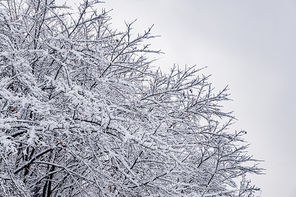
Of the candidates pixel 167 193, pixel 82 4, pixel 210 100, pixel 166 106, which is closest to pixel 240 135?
pixel 210 100

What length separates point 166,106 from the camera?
4.35 meters

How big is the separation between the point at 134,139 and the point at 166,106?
196 centimetres

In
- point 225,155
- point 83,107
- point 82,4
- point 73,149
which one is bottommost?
point 73,149

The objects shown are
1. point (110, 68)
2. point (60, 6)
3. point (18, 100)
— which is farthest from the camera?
point (110, 68)

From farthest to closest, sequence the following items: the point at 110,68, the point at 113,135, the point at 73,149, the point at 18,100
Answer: the point at 110,68 < the point at 73,149 < the point at 113,135 < the point at 18,100

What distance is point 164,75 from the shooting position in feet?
16.9

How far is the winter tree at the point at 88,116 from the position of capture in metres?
2.64

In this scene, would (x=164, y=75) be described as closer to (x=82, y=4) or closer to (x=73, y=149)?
(x=82, y=4)

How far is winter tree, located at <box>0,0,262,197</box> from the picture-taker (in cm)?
264

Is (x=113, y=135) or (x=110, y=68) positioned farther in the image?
(x=110, y=68)

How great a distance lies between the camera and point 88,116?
8.61 ft

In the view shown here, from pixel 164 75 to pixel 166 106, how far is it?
3.43 feet

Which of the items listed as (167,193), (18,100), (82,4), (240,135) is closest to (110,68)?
(82,4)

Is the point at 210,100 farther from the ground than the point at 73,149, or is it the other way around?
the point at 210,100
